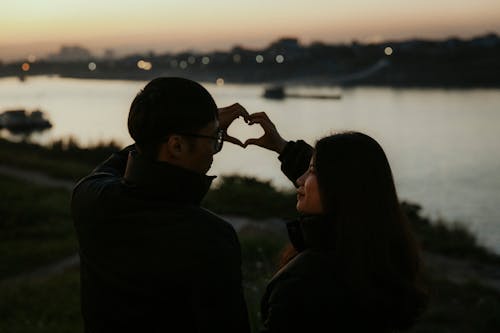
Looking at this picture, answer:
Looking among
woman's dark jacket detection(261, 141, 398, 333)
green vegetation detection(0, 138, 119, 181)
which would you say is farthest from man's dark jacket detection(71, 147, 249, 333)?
green vegetation detection(0, 138, 119, 181)

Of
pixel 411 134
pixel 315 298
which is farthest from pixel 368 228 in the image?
pixel 411 134

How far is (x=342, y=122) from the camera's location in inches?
1833

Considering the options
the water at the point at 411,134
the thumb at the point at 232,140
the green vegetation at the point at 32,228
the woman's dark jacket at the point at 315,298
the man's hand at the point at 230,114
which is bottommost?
the water at the point at 411,134

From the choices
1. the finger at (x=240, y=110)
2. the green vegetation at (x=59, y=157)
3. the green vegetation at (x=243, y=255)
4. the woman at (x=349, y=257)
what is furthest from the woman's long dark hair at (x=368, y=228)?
the green vegetation at (x=59, y=157)

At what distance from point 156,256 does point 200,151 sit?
30 cm

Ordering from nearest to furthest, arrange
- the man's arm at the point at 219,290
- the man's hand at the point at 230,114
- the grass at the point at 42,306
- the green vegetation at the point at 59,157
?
the man's arm at the point at 219,290
the man's hand at the point at 230,114
the grass at the point at 42,306
the green vegetation at the point at 59,157

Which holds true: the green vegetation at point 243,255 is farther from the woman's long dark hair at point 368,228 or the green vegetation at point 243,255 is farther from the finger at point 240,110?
the woman's long dark hair at point 368,228

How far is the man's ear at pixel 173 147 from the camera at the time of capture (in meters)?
1.73

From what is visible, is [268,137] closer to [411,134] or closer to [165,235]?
[165,235]

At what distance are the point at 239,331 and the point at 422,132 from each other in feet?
134

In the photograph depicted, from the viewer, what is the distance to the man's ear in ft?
5.69

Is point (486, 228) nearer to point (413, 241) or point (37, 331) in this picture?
point (37, 331)

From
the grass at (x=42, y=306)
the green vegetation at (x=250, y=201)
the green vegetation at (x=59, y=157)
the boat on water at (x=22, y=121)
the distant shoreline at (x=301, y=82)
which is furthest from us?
the distant shoreline at (x=301, y=82)

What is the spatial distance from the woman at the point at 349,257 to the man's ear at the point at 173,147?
376mm
